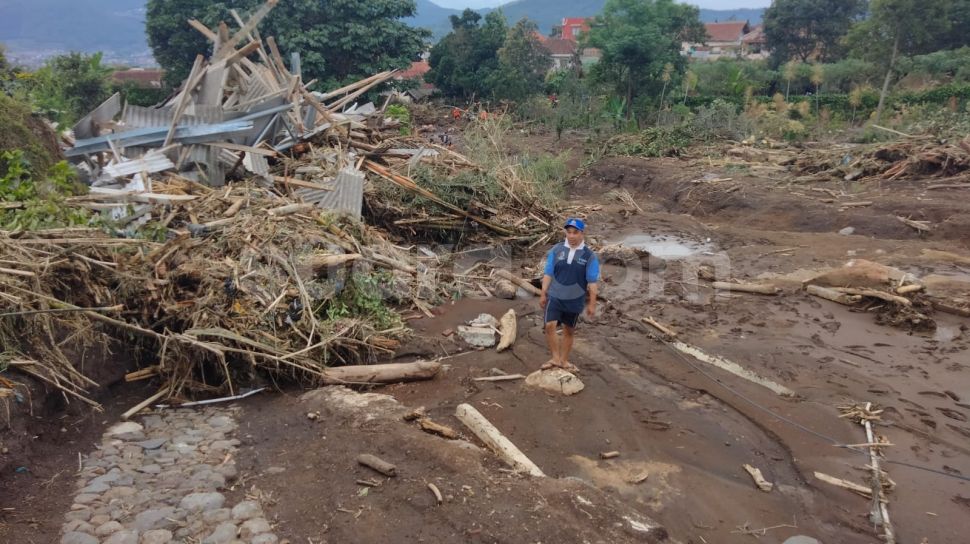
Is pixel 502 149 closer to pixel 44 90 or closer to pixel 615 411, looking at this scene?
pixel 615 411

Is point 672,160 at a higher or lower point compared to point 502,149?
lower

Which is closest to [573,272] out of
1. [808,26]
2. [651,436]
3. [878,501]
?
[651,436]

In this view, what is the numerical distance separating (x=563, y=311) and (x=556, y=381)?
0.60 m

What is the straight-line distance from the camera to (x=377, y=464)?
3.82 m

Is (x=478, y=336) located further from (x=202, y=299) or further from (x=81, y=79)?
(x=81, y=79)

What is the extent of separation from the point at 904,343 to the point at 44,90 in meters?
15.4

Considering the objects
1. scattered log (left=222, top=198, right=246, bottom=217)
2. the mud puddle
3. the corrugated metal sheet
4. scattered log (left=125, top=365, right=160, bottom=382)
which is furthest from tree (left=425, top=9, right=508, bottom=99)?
scattered log (left=125, top=365, right=160, bottom=382)

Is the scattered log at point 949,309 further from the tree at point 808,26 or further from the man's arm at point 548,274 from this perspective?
the tree at point 808,26

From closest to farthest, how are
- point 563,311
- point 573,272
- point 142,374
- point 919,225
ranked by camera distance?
point 142,374, point 573,272, point 563,311, point 919,225

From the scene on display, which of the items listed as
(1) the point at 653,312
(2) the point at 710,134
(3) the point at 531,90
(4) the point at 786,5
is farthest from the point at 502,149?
(4) the point at 786,5

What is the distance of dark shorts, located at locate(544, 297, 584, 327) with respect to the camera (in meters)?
5.36

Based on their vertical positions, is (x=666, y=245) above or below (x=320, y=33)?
below

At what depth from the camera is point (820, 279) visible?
777 centimetres

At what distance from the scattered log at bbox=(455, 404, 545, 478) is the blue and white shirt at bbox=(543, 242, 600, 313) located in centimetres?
125
